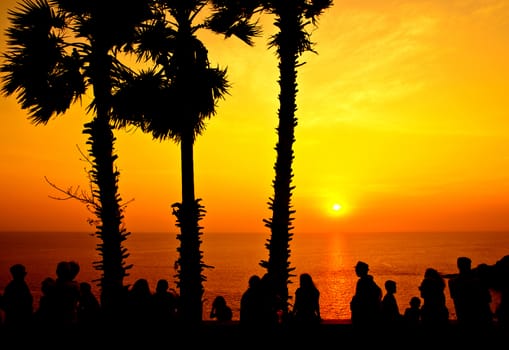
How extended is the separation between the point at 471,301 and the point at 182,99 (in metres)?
8.06

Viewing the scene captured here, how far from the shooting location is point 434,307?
25.1 feet

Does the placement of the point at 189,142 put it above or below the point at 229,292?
above

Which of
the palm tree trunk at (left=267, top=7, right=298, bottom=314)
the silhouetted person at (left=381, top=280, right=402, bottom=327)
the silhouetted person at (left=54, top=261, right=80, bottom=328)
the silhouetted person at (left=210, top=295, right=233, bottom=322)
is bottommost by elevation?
the silhouetted person at (left=210, top=295, right=233, bottom=322)

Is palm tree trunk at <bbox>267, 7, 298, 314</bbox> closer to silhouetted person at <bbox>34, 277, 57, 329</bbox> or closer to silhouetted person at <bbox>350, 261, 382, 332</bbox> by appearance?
silhouetted person at <bbox>350, 261, 382, 332</bbox>

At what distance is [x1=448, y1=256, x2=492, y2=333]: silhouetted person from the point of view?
744 cm

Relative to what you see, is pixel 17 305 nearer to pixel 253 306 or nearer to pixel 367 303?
pixel 253 306

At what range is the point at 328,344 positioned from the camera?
26.4ft

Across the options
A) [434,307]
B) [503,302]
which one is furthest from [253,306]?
[503,302]

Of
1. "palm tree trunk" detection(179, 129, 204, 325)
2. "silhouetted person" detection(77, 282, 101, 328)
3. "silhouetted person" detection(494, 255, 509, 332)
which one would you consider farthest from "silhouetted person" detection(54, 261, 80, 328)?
"silhouetted person" detection(494, 255, 509, 332)

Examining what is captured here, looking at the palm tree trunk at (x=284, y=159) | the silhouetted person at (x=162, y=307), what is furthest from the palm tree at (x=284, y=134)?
the silhouetted person at (x=162, y=307)

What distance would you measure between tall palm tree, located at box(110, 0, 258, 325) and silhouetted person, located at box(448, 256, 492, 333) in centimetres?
595

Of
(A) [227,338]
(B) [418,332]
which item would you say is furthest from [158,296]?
(B) [418,332]

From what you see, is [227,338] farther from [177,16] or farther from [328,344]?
[177,16]

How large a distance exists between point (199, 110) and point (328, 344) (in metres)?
6.89
